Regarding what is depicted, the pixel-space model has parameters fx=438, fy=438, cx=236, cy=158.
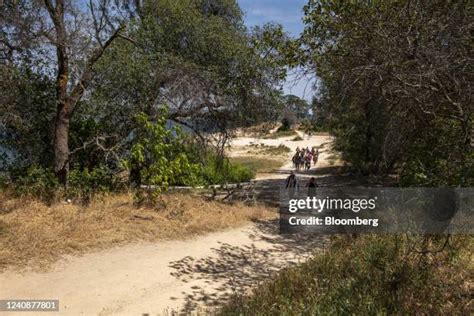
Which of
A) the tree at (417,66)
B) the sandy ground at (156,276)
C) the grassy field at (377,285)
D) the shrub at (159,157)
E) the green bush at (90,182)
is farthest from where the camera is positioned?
the green bush at (90,182)

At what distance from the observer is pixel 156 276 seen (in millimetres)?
7738

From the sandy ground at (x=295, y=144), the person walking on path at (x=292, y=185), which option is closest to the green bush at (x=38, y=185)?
the person walking on path at (x=292, y=185)

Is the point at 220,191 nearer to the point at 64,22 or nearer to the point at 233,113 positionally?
the point at 233,113

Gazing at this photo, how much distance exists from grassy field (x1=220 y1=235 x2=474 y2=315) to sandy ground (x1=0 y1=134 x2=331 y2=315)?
1.08 metres

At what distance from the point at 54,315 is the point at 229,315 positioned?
94.9 inches

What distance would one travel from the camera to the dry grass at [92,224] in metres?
7.83

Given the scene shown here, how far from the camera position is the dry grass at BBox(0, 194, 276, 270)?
783cm

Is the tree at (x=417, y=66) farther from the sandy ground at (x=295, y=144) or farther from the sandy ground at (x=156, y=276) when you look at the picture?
the sandy ground at (x=295, y=144)

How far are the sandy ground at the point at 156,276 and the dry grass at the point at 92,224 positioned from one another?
334 mm

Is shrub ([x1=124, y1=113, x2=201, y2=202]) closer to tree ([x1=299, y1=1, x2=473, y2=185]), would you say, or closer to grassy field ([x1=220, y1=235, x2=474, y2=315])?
grassy field ([x1=220, y1=235, x2=474, y2=315])

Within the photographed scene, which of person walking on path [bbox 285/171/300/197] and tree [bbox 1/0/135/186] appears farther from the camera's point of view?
person walking on path [bbox 285/171/300/197]

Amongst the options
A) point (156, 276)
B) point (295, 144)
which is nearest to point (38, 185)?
point (156, 276)

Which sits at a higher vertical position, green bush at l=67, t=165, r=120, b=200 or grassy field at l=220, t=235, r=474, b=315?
green bush at l=67, t=165, r=120, b=200

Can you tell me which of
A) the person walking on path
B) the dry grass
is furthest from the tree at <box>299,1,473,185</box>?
the person walking on path
